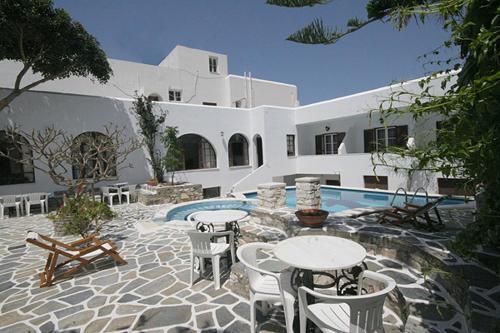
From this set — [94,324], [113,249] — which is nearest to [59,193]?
[113,249]

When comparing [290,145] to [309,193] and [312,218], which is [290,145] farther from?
[312,218]

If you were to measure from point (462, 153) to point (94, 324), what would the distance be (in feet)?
13.9

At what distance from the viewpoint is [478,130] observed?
1.17 meters

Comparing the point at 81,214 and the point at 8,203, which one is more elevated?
the point at 81,214

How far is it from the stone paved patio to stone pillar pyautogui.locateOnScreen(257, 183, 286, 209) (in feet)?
6.80

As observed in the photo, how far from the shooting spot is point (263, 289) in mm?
2848

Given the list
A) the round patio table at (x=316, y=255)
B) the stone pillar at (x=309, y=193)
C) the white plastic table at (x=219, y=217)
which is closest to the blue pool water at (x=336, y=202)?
the stone pillar at (x=309, y=193)

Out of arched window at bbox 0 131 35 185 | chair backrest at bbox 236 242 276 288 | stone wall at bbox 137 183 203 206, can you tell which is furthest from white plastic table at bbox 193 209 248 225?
arched window at bbox 0 131 35 185

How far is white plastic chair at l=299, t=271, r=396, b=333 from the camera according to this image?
6.37ft

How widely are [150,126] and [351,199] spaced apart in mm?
10761

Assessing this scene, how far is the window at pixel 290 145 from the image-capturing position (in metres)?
17.1

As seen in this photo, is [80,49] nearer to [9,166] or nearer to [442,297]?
[9,166]

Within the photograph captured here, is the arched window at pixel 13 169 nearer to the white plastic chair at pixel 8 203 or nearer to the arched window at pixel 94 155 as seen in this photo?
the white plastic chair at pixel 8 203

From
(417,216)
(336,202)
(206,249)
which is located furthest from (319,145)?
(206,249)
